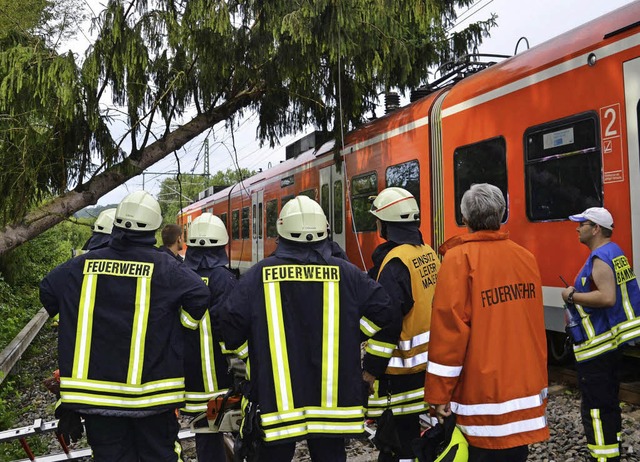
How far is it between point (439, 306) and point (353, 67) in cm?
543

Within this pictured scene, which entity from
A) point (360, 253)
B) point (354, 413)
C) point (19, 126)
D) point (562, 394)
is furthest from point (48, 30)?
point (562, 394)

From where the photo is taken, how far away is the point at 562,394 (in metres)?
5.95

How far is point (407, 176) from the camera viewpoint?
7914mm

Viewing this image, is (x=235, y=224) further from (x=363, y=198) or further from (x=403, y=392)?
(x=403, y=392)

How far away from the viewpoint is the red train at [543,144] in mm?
4930

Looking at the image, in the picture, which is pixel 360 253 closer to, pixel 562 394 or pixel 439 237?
pixel 439 237

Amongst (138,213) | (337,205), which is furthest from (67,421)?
(337,205)

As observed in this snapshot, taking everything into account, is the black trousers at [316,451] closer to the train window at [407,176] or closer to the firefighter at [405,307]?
the firefighter at [405,307]

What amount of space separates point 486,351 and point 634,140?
313cm

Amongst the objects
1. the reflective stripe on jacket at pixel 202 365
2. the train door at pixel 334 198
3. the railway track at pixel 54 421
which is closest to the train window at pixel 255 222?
the train door at pixel 334 198

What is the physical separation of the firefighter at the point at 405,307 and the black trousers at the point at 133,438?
1.19m

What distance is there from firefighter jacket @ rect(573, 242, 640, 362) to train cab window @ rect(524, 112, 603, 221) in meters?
1.41

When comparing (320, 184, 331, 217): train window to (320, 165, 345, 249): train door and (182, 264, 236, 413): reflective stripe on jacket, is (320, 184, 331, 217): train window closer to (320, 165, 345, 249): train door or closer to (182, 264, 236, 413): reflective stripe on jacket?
(320, 165, 345, 249): train door

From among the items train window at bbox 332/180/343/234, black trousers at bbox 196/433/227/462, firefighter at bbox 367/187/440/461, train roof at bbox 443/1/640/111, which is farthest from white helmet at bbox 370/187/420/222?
train window at bbox 332/180/343/234
